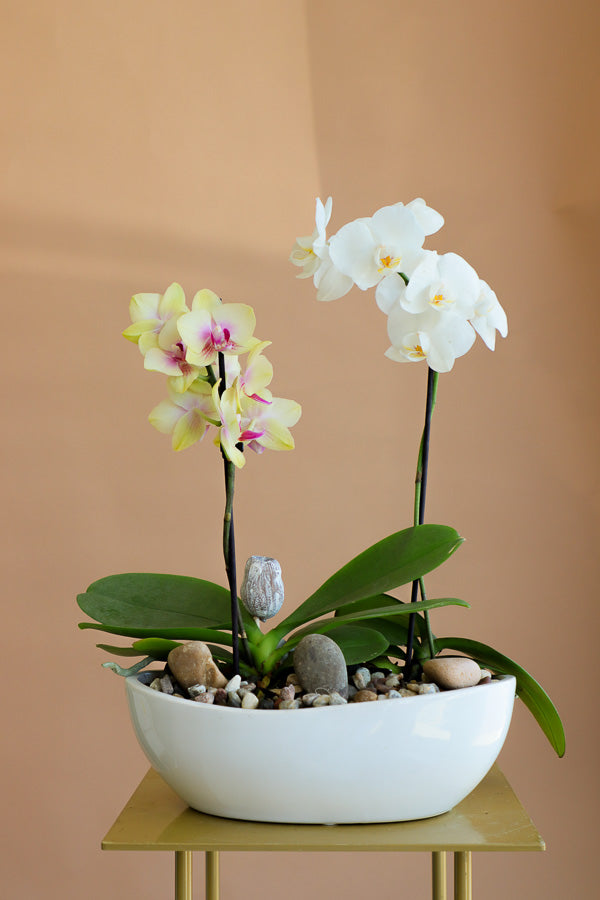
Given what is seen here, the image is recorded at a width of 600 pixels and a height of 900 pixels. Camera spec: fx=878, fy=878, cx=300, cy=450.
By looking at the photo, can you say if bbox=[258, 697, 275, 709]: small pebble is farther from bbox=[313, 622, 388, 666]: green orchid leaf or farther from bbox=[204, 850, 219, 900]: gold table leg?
bbox=[204, 850, 219, 900]: gold table leg

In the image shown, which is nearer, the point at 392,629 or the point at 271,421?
the point at 271,421

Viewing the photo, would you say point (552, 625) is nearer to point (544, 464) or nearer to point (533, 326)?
point (544, 464)

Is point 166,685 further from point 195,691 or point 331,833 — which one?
point 331,833

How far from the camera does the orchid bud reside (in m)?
0.80

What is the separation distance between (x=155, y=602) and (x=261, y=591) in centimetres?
12

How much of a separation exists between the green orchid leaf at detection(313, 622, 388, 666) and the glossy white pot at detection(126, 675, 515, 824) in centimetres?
11

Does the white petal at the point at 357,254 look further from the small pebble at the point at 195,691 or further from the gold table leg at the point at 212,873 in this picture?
the gold table leg at the point at 212,873

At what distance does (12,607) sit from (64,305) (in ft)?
→ 1.85

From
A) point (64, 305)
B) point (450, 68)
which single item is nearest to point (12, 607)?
point (64, 305)

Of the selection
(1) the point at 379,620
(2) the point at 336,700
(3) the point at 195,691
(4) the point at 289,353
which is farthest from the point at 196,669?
(4) the point at 289,353

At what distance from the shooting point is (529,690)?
784 mm

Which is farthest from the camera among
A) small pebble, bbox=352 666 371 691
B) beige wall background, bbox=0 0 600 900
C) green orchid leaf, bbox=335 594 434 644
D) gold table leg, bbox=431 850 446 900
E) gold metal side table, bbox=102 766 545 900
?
beige wall background, bbox=0 0 600 900

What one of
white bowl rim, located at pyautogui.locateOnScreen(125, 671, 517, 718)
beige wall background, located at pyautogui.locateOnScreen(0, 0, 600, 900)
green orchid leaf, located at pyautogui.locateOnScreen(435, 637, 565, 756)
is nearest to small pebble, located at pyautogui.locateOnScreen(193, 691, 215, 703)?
white bowl rim, located at pyautogui.locateOnScreen(125, 671, 517, 718)

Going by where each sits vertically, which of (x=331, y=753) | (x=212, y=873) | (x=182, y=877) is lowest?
(x=212, y=873)
